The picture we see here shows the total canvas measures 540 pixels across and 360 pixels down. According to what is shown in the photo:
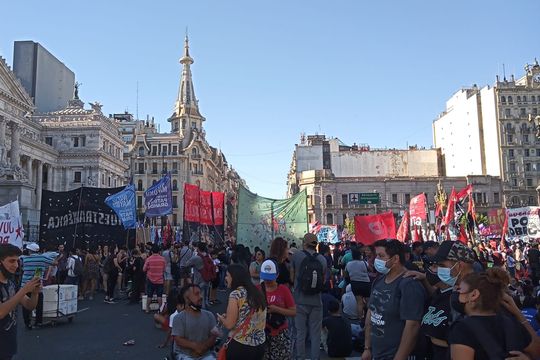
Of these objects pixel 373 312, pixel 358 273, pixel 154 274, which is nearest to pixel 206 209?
pixel 154 274

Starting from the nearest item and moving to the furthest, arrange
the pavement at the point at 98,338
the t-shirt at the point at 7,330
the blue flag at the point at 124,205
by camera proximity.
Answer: the t-shirt at the point at 7,330 → the pavement at the point at 98,338 → the blue flag at the point at 124,205

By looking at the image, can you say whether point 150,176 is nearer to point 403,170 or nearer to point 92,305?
point 403,170

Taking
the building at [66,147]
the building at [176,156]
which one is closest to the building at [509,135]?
the building at [176,156]

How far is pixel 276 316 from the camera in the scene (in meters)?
6.02

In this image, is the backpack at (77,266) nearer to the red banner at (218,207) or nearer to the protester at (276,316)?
the red banner at (218,207)

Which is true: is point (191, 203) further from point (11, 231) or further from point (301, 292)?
point (301, 292)

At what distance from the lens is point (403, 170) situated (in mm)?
88375

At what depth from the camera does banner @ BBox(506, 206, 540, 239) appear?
2008 cm

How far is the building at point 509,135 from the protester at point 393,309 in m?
81.4

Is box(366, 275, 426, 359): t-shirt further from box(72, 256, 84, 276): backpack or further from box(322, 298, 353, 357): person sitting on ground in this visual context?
box(72, 256, 84, 276): backpack

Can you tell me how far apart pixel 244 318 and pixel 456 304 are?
2.02 meters

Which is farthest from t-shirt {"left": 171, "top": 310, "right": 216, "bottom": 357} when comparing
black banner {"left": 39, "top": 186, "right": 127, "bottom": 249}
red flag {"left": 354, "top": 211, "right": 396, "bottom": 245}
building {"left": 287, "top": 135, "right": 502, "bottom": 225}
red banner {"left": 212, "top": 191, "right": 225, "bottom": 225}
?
building {"left": 287, "top": 135, "right": 502, "bottom": 225}

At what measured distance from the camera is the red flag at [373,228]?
20188mm

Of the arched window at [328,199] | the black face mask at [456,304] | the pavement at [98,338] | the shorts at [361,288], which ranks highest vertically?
the arched window at [328,199]
